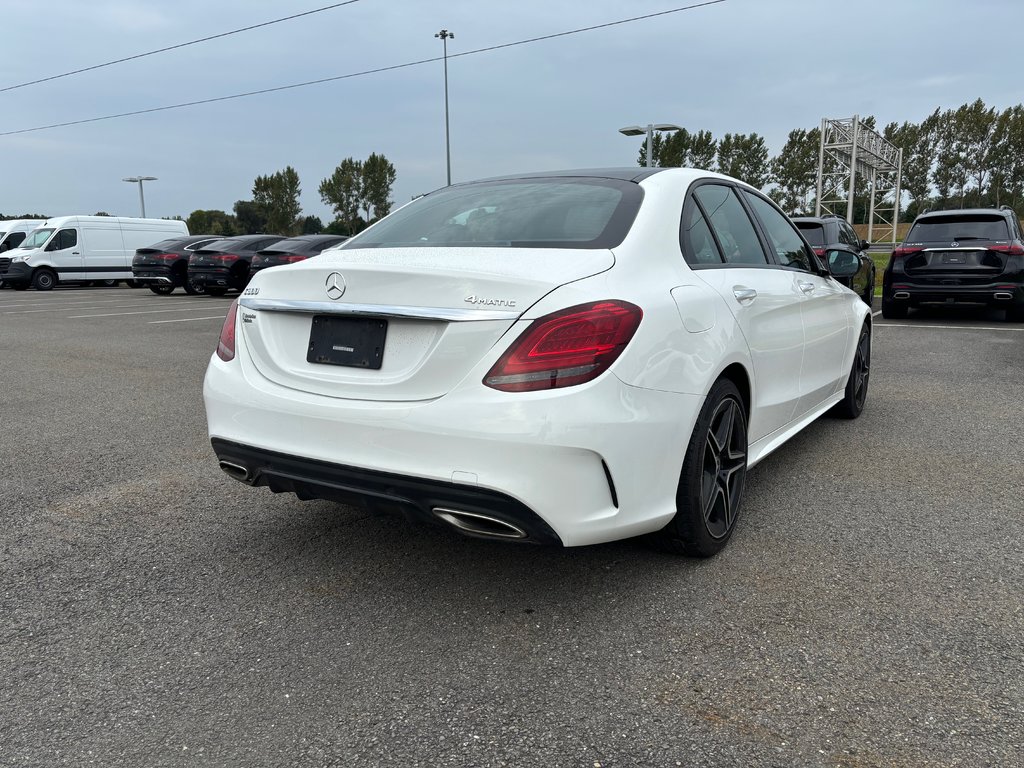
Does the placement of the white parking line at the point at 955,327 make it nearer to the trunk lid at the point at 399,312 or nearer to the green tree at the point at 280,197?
the trunk lid at the point at 399,312

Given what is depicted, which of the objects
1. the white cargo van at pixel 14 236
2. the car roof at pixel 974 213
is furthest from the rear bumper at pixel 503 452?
the white cargo van at pixel 14 236

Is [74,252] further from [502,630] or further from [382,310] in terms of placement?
[502,630]

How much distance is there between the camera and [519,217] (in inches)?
124

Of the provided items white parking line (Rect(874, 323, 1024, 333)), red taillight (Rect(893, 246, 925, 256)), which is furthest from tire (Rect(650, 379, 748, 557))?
red taillight (Rect(893, 246, 925, 256))

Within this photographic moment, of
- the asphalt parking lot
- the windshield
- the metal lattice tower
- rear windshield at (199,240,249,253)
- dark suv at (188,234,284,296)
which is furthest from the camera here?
the metal lattice tower

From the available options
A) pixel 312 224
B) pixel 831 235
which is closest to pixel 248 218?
pixel 312 224

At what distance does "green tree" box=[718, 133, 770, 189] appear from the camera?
69.6m

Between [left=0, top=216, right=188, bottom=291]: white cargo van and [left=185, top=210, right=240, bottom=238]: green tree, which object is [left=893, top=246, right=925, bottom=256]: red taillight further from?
[left=185, top=210, right=240, bottom=238]: green tree

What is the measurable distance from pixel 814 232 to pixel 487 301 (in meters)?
9.76

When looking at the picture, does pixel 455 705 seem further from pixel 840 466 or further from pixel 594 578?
pixel 840 466

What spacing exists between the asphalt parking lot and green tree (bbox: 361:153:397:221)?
2949 inches

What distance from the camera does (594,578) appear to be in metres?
2.99

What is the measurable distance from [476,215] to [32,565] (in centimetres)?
215

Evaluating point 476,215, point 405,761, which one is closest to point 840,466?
point 476,215
